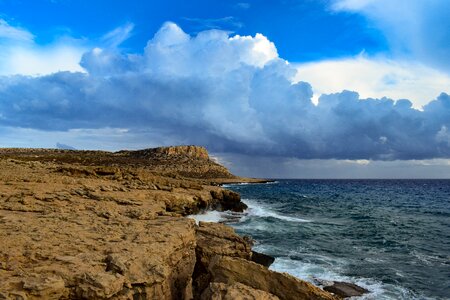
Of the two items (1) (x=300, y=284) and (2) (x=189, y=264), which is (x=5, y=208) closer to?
(2) (x=189, y=264)

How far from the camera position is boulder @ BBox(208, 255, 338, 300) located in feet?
28.7

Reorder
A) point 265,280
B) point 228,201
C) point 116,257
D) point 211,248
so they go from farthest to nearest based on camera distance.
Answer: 1. point 228,201
2. point 211,248
3. point 265,280
4. point 116,257

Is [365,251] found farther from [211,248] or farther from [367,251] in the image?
[211,248]

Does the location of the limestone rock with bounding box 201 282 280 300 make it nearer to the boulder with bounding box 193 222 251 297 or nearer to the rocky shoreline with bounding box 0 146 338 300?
the rocky shoreline with bounding box 0 146 338 300

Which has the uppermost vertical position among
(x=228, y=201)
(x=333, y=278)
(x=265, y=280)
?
(x=265, y=280)

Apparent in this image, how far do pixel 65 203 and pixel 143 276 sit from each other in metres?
8.18

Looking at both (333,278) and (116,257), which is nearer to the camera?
(116,257)

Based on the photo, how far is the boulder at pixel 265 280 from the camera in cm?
876

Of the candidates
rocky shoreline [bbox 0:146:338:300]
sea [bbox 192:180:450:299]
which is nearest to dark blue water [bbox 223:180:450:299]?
sea [bbox 192:180:450:299]

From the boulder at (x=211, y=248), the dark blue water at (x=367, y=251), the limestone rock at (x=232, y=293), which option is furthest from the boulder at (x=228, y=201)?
the limestone rock at (x=232, y=293)

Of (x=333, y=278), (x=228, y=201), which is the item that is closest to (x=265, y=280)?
(x=333, y=278)

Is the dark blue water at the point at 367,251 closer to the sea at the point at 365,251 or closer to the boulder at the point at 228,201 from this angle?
the sea at the point at 365,251

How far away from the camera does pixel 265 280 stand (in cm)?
895

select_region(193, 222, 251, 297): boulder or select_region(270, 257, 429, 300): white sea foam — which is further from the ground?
select_region(193, 222, 251, 297): boulder
